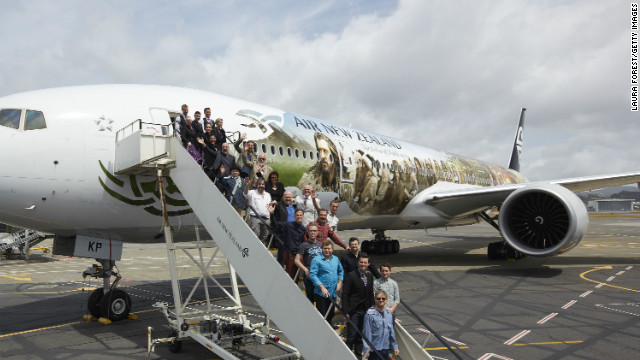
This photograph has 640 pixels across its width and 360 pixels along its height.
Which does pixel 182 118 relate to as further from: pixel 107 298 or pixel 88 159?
pixel 107 298

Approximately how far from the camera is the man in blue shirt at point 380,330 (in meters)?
5.26

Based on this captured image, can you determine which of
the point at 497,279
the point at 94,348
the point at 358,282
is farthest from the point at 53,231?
the point at 497,279

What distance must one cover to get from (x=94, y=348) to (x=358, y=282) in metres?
4.41

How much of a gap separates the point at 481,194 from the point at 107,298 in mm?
11847

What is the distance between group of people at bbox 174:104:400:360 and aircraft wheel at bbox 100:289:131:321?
3.42m

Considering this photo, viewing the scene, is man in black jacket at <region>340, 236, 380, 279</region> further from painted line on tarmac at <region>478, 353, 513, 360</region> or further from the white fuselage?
the white fuselage

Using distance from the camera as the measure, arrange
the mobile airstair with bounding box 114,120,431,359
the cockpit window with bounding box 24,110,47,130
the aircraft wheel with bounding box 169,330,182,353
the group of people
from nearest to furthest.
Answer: the mobile airstair with bounding box 114,120,431,359, the group of people, the aircraft wheel with bounding box 169,330,182,353, the cockpit window with bounding box 24,110,47,130

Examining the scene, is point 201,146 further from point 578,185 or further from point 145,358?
point 578,185

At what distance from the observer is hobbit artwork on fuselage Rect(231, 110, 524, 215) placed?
34.8ft

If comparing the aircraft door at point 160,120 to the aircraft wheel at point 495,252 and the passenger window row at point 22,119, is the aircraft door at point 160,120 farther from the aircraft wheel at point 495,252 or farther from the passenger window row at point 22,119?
the aircraft wheel at point 495,252

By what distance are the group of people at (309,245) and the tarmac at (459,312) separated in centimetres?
165

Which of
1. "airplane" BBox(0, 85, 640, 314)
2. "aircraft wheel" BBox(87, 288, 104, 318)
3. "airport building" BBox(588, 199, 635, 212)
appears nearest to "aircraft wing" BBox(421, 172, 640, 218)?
"airplane" BBox(0, 85, 640, 314)

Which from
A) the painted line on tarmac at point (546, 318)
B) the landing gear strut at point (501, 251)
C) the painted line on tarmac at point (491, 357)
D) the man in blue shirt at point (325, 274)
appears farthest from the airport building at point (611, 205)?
the man in blue shirt at point (325, 274)

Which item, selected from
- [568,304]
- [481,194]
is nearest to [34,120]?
[568,304]
